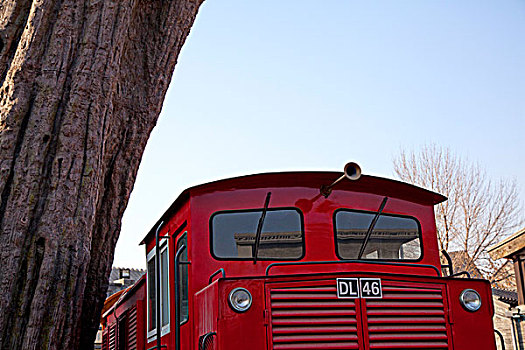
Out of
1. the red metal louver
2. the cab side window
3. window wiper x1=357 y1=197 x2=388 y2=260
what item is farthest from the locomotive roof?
the red metal louver

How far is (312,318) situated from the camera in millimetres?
4230

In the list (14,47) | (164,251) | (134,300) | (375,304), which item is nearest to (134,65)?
(14,47)

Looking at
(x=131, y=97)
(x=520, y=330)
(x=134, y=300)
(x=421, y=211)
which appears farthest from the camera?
(x=520, y=330)

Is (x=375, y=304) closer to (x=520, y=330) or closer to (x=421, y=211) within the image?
(x=421, y=211)

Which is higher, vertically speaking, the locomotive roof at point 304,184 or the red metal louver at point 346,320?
the locomotive roof at point 304,184

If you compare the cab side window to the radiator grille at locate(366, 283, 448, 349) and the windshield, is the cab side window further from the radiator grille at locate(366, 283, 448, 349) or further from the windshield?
the radiator grille at locate(366, 283, 448, 349)

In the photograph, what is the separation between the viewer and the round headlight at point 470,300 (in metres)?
4.54

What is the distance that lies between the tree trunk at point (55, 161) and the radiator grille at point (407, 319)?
8.94 feet

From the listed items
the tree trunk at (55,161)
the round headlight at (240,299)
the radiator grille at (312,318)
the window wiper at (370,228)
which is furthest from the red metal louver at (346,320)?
the tree trunk at (55,161)

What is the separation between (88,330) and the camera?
601 centimetres

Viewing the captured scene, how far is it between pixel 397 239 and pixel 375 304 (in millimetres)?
1208

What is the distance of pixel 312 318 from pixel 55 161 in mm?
2774

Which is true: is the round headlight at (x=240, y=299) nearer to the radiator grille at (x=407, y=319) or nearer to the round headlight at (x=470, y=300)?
the radiator grille at (x=407, y=319)

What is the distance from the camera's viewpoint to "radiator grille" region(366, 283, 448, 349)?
14.1 ft
